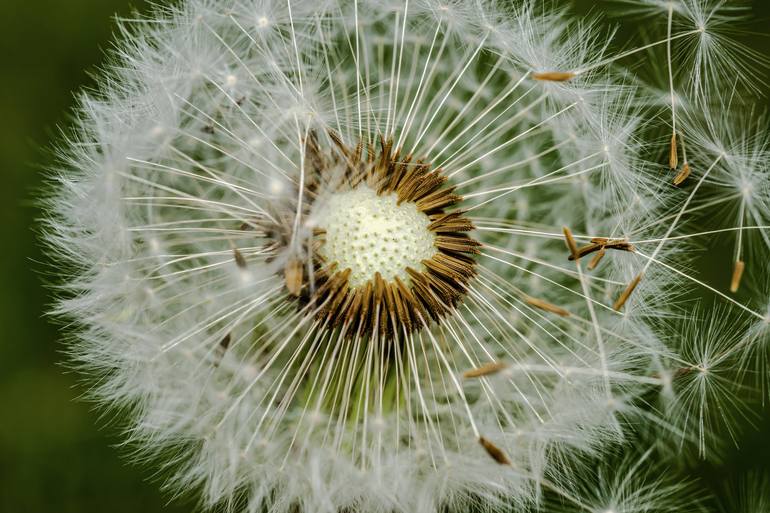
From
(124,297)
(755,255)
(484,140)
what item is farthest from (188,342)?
(755,255)

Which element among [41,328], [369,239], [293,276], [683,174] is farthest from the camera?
[41,328]

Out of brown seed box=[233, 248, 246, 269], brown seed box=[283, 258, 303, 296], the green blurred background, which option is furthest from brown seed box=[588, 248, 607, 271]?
the green blurred background

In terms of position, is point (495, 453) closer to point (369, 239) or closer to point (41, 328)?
point (369, 239)

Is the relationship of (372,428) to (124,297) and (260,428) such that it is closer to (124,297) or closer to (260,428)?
(260,428)

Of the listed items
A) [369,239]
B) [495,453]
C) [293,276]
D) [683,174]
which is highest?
[683,174]

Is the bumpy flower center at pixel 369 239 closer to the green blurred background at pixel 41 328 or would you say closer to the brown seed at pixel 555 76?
the brown seed at pixel 555 76

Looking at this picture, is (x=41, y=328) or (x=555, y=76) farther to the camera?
(x=41, y=328)

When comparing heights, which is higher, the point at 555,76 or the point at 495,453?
the point at 555,76

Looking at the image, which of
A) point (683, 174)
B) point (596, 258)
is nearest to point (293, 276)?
point (596, 258)

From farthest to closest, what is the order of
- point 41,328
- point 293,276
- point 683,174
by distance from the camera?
point 41,328, point 683,174, point 293,276
